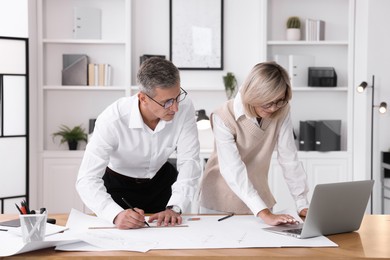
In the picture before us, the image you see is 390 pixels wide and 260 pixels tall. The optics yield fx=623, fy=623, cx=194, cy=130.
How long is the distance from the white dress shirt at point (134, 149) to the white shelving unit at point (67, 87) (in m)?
2.76

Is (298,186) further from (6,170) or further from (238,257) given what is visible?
(6,170)

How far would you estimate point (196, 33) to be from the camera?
5871 mm

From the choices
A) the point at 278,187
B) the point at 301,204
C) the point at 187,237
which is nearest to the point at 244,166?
the point at 301,204

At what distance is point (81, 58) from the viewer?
18.8 feet

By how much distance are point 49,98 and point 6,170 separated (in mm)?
865

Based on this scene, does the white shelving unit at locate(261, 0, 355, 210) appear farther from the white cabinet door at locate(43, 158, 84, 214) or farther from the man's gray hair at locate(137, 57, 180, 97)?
the man's gray hair at locate(137, 57, 180, 97)

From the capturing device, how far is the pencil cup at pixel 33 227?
2.20m

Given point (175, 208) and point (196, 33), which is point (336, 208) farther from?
point (196, 33)

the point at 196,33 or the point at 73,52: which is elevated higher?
the point at 196,33

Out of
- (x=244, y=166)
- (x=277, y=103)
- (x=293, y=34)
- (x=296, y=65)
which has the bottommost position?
(x=244, y=166)

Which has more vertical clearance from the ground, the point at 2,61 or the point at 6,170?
the point at 2,61

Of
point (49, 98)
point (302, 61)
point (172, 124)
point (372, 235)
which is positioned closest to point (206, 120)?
point (302, 61)

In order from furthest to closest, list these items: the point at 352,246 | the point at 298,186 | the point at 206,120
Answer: the point at 206,120
the point at 298,186
the point at 352,246

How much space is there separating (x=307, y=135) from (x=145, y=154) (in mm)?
3005
